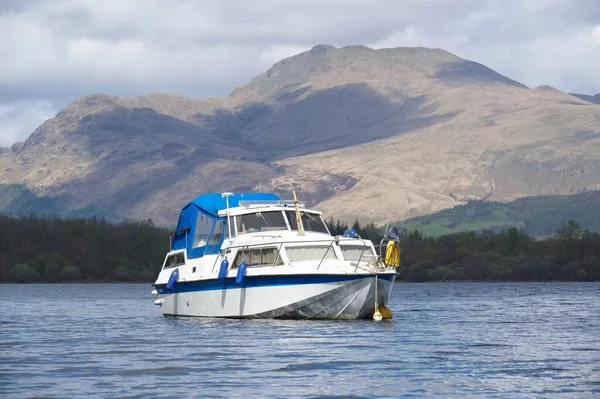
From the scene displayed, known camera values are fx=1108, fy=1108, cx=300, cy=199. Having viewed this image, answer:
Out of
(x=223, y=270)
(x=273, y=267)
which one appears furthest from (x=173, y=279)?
(x=273, y=267)

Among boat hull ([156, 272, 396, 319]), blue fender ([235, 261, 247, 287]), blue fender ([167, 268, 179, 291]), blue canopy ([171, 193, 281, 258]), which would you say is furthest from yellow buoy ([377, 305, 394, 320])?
blue fender ([167, 268, 179, 291])

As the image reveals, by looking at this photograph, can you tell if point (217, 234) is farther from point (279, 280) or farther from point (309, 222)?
point (279, 280)

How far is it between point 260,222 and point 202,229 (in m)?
4.40

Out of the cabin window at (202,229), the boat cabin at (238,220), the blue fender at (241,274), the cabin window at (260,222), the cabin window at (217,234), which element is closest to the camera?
the blue fender at (241,274)

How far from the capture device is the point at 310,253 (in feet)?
184

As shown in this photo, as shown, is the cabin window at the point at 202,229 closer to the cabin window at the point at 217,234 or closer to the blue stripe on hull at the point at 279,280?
the cabin window at the point at 217,234

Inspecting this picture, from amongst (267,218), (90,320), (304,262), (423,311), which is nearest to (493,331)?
(304,262)

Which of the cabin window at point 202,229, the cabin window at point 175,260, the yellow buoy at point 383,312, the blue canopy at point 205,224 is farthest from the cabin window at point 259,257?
the cabin window at point 175,260

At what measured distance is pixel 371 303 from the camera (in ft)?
182

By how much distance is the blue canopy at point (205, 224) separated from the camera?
200 ft

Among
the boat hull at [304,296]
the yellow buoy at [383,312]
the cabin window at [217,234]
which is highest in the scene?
the cabin window at [217,234]

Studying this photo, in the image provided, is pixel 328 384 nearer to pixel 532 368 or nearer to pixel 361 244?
pixel 532 368

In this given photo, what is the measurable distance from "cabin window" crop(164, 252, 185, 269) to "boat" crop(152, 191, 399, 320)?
47 centimetres

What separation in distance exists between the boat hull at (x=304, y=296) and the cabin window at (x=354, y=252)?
236 cm
